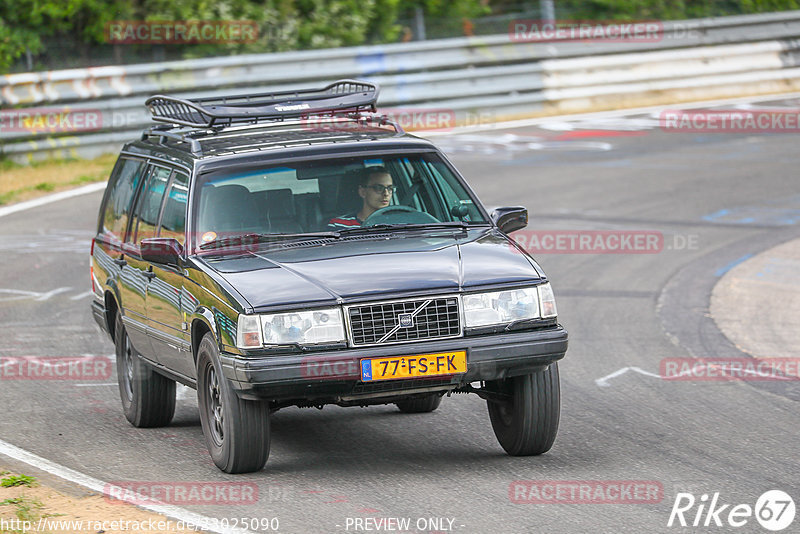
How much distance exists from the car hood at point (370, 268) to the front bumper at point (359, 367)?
0.28 m

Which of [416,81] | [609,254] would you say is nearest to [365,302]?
[609,254]

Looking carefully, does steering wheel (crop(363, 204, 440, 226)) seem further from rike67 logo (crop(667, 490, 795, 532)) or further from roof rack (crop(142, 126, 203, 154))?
rike67 logo (crop(667, 490, 795, 532))

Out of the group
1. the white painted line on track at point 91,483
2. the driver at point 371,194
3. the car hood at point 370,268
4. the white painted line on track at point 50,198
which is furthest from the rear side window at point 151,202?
the white painted line on track at point 50,198

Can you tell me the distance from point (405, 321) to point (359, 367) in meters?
0.34

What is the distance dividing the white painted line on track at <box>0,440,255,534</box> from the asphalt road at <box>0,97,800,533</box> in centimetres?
9

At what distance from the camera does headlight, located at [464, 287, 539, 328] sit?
653 cm

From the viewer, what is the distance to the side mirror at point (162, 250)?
727 cm

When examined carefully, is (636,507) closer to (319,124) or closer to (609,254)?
(319,124)

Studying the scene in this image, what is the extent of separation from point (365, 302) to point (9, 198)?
1223cm

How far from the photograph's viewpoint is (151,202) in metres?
8.23

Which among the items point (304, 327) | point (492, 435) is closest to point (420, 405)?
point (492, 435)

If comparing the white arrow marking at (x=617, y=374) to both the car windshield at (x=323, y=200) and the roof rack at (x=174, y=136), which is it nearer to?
the car windshield at (x=323, y=200)

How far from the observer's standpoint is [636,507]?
602 cm

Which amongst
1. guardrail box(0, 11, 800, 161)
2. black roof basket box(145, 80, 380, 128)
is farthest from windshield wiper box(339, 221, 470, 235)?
guardrail box(0, 11, 800, 161)
